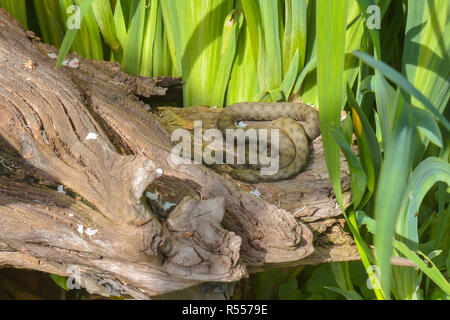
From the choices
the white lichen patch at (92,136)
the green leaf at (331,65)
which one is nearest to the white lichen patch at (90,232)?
the white lichen patch at (92,136)

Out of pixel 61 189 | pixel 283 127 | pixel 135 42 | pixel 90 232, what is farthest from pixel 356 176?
pixel 135 42

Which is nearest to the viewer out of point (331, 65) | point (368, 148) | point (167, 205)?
point (331, 65)

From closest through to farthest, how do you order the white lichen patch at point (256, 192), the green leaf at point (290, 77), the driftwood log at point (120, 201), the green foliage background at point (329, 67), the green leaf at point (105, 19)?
the driftwood log at point (120, 201), the green foliage background at point (329, 67), the white lichen patch at point (256, 192), the green leaf at point (290, 77), the green leaf at point (105, 19)

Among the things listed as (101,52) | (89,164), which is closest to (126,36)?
(101,52)

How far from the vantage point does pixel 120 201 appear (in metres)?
1.47

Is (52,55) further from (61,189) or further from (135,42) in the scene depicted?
(61,189)

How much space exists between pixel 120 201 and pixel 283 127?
1066 millimetres

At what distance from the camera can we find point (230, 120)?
7.27 ft

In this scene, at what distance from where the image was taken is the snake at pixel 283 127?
1966 millimetres

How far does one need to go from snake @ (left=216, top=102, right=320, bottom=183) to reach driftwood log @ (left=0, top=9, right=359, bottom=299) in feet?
0.17

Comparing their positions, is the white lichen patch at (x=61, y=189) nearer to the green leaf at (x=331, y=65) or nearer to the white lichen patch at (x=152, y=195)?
the white lichen patch at (x=152, y=195)

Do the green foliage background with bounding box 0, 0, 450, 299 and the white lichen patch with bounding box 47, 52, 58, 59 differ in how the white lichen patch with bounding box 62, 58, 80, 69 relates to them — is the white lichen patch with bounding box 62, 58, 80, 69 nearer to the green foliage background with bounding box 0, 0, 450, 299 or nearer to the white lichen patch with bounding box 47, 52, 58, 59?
the white lichen patch with bounding box 47, 52, 58, 59

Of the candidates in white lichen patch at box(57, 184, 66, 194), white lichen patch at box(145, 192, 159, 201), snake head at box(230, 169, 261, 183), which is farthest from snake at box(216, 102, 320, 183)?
white lichen patch at box(57, 184, 66, 194)

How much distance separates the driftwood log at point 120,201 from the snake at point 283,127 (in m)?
0.05
